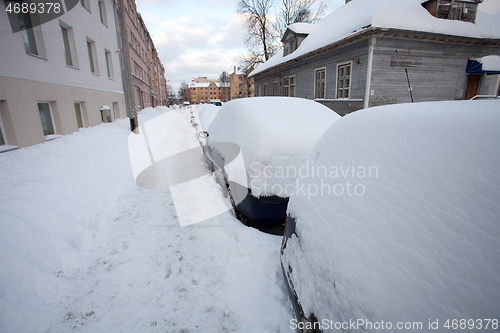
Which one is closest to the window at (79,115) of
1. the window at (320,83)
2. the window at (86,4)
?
the window at (86,4)

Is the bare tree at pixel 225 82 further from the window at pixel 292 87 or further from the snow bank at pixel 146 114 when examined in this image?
the window at pixel 292 87

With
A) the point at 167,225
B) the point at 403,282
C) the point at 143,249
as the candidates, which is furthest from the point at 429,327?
the point at 167,225

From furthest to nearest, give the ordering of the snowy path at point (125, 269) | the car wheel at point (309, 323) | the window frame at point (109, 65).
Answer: the window frame at point (109, 65) → the snowy path at point (125, 269) → the car wheel at point (309, 323)

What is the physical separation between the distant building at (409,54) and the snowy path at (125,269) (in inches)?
382

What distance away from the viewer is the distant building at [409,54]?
9578 mm

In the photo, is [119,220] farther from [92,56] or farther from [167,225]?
[92,56]

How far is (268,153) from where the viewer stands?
8.26 feet

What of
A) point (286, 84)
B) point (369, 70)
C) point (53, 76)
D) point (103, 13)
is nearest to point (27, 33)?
point (53, 76)

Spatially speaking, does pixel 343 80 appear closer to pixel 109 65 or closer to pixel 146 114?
pixel 109 65

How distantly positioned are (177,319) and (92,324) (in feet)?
2.22

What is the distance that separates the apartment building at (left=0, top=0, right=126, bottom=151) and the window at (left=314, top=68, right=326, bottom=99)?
10.8 m

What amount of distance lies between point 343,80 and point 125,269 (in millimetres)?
11826

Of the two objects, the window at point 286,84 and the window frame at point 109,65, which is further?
the window at point 286,84

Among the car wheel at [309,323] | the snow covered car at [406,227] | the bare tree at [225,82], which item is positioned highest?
the bare tree at [225,82]
